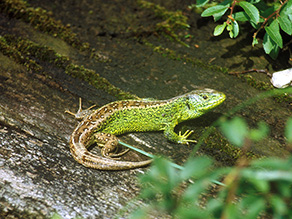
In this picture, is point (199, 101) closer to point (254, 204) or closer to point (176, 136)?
point (176, 136)

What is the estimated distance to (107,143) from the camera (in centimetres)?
428

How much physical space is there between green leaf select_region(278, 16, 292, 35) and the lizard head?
1301 mm

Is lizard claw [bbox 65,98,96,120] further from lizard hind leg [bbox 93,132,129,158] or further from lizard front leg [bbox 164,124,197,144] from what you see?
lizard front leg [bbox 164,124,197,144]

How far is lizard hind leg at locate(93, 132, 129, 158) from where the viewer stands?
13.5 feet

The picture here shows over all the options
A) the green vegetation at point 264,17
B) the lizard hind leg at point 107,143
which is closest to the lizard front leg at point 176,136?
the lizard hind leg at point 107,143

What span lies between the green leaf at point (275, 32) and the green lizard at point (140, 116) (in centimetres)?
113

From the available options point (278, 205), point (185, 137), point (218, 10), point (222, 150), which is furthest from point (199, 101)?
point (278, 205)

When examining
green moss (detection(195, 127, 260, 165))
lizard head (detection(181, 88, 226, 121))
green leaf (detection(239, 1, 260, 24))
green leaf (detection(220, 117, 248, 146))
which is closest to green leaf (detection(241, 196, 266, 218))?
green leaf (detection(220, 117, 248, 146))

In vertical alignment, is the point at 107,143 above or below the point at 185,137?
above

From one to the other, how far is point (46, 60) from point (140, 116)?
1.86m

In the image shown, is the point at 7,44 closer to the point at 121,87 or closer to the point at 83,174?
the point at 121,87

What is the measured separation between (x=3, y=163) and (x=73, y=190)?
905mm

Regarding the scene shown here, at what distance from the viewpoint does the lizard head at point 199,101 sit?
4.60 m

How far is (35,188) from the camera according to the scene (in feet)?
10.6
